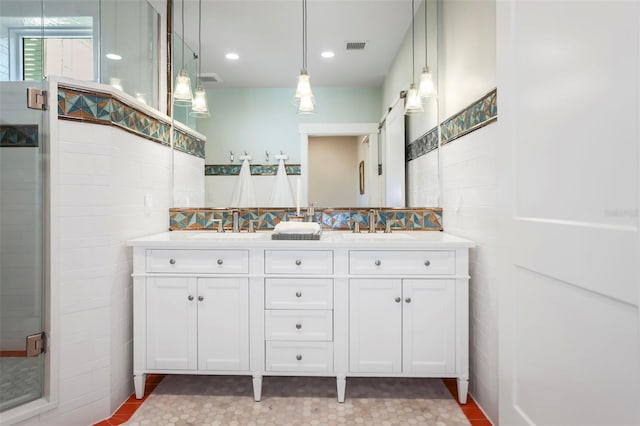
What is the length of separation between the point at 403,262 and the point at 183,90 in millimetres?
1857

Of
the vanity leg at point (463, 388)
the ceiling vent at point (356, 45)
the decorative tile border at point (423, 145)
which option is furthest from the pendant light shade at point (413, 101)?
the vanity leg at point (463, 388)

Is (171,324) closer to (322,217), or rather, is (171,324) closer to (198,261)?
(198,261)

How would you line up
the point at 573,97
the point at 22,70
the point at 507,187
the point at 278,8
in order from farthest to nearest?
the point at 278,8
the point at 22,70
the point at 507,187
the point at 573,97

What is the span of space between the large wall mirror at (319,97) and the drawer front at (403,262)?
61cm

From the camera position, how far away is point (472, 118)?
188 cm

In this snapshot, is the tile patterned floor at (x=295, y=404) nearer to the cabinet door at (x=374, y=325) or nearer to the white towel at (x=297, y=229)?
the cabinet door at (x=374, y=325)

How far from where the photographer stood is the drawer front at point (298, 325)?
1.86 m

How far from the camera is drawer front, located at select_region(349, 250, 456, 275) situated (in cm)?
184

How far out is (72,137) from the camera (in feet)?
5.54

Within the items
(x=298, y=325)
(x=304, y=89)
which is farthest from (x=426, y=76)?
(x=298, y=325)

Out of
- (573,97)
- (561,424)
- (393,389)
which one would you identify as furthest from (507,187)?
(393,389)

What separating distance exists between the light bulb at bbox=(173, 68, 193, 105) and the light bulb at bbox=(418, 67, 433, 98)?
155 cm

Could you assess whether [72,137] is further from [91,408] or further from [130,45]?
[91,408]

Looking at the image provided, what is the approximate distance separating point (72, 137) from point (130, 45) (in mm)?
752
